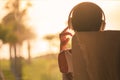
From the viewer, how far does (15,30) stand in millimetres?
1772

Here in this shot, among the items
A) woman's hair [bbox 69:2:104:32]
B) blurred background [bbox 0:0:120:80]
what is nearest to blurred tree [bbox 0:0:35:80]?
blurred background [bbox 0:0:120:80]

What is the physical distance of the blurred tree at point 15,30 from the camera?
177cm

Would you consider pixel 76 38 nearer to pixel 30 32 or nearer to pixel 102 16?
pixel 102 16

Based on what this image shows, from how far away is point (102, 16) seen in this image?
884 millimetres

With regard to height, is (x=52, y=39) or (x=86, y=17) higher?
(x=86, y=17)

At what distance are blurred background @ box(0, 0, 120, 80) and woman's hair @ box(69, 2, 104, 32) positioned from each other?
837mm

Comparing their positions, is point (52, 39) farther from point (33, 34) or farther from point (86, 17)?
point (86, 17)

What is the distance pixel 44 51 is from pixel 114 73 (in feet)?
3.26

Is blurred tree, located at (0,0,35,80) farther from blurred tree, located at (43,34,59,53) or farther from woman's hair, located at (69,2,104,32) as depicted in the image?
woman's hair, located at (69,2,104,32)

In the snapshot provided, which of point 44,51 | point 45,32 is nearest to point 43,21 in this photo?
point 45,32

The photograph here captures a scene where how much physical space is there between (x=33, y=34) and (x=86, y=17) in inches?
37.8

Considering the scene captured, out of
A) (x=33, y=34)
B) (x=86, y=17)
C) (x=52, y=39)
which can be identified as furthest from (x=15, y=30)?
(x=86, y=17)

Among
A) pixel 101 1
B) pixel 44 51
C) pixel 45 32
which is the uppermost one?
pixel 101 1

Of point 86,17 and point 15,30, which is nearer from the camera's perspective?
point 86,17
